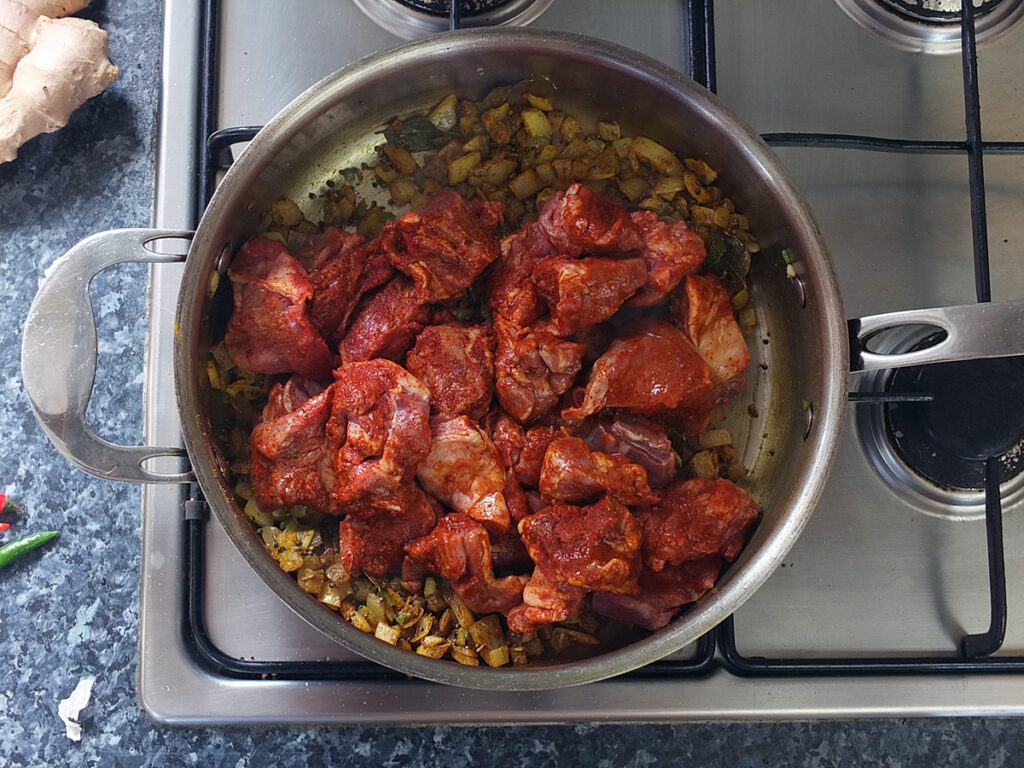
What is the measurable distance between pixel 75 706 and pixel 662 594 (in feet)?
4.98

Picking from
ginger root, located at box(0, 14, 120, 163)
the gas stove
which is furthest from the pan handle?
ginger root, located at box(0, 14, 120, 163)

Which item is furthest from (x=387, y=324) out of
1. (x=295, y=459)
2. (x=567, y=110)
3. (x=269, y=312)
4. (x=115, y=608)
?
(x=115, y=608)

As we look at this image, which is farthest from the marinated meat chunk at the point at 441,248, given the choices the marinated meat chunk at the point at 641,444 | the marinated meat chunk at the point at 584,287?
the marinated meat chunk at the point at 641,444

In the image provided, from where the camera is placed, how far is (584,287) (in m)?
1.75

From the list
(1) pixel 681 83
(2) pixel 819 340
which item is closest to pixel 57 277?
(1) pixel 681 83

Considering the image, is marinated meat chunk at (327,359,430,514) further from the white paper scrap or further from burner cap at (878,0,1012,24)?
burner cap at (878,0,1012,24)

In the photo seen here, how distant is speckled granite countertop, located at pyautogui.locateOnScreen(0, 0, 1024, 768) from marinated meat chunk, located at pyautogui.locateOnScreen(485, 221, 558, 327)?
0.98 metres

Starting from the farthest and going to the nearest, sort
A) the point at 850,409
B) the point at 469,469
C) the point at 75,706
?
the point at 75,706 → the point at 850,409 → the point at 469,469

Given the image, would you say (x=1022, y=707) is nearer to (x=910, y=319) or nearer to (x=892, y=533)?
(x=892, y=533)

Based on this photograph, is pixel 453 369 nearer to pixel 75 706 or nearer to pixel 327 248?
pixel 327 248

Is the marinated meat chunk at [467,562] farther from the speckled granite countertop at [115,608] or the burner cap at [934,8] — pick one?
the burner cap at [934,8]

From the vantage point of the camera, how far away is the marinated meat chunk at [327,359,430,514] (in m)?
1.71

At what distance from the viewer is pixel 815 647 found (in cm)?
189

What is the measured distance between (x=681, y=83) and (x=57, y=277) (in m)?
1.30
